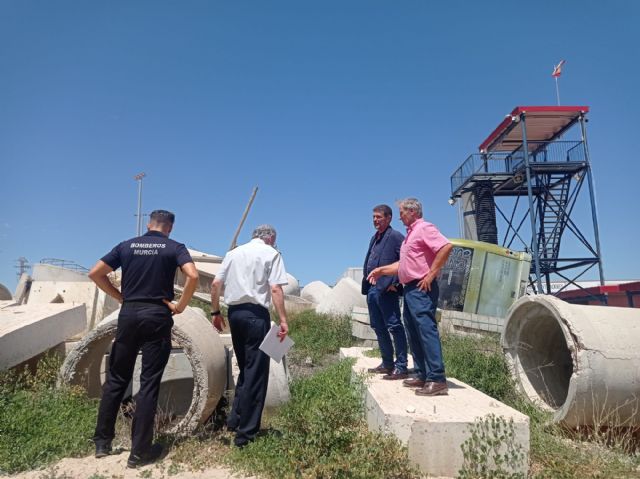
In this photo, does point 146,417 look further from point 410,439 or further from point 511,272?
point 511,272

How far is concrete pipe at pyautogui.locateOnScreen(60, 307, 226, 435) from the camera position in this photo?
384 cm

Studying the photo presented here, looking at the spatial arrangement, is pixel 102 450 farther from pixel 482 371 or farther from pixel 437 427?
pixel 482 371

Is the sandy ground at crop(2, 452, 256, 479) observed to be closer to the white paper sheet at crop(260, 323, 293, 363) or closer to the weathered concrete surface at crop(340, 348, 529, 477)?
the white paper sheet at crop(260, 323, 293, 363)

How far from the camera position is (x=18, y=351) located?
15.5ft

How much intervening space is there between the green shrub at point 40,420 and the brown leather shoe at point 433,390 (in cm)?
259

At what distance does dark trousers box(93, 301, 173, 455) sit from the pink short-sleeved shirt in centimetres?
198

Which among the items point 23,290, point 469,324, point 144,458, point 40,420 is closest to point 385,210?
point 144,458

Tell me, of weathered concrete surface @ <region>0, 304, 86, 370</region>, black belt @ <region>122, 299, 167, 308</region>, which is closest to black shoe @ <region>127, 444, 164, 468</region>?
black belt @ <region>122, 299, 167, 308</region>

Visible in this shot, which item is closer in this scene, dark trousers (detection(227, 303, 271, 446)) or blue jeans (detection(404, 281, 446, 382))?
dark trousers (detection(227, 303, 271, 446))

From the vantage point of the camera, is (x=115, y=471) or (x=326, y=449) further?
(x=115, y=471)

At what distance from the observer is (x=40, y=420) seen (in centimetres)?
386

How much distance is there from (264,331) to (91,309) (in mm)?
5110

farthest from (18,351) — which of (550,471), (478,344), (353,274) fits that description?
(353,274)

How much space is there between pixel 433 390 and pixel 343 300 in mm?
8037
